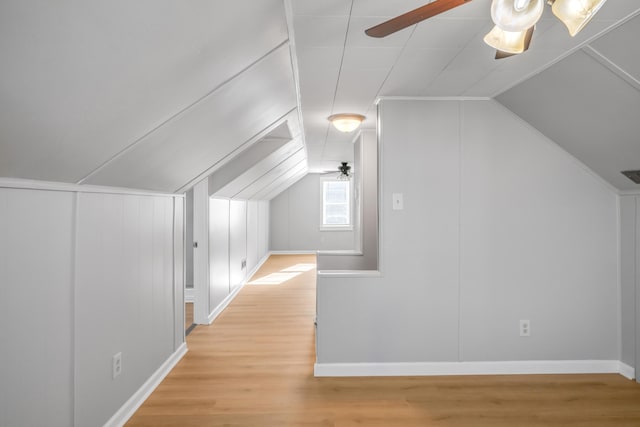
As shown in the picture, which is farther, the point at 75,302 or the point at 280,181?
the point at 280,181

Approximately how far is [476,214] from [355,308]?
1191 millimetres

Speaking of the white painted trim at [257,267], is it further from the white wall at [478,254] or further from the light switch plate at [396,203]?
the light switch plate at [396,203]

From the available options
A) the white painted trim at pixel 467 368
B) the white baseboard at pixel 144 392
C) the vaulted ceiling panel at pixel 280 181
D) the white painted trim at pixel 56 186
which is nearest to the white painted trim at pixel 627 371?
the white painted trim at pixel 467 368

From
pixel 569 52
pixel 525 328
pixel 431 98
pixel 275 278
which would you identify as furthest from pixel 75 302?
pixel 275 278

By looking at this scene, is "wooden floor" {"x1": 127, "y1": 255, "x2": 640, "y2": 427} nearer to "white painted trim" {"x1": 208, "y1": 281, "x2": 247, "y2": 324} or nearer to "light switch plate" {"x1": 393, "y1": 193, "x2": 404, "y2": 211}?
"white painted trim" {"x1": 208, "y1": 281, "x2": 247, "y2": 324}

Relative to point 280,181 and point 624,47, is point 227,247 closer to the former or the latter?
point 280,181

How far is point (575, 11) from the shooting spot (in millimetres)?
1370

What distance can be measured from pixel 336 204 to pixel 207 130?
8358 mm

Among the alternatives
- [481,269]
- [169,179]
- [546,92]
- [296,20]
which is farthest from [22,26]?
[481,269]

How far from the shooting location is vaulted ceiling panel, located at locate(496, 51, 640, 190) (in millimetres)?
2354

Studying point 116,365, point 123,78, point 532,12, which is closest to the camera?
point 532,12

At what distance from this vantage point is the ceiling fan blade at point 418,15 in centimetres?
130

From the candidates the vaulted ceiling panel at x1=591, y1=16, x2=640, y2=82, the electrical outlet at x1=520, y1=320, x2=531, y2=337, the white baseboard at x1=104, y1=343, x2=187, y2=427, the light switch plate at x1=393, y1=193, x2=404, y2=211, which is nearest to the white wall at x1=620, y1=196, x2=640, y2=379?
the electrical outlet at x1=520, y1=320, x2=531, y2=337

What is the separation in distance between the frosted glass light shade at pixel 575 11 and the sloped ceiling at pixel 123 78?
1109 mm
